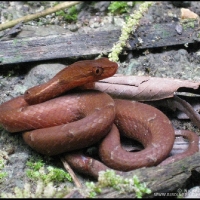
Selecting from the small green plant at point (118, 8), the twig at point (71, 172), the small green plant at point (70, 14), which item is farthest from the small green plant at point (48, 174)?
the small green plant at point (118, 8)

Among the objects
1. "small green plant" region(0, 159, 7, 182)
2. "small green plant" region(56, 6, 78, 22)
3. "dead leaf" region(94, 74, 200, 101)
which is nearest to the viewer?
"small green plant" region(0, 159, 7, 182)

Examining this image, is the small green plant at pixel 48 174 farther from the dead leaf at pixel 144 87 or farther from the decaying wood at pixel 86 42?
the decaying wood at pixel 86 42

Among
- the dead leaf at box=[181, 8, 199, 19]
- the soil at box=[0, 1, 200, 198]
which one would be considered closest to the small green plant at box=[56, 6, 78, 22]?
the soil at box=[0, 1, 200, 198]

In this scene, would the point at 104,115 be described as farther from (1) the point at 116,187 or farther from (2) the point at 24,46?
(2) the point at 24,46

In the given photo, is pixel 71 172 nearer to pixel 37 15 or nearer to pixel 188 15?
pixel 37 15

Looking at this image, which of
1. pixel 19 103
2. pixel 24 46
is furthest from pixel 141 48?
pixel 19 103

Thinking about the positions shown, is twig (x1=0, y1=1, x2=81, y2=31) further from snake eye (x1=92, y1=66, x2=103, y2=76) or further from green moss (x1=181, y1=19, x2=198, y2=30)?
snake eye (x1=92, y1=66, x2=103, y2=76)

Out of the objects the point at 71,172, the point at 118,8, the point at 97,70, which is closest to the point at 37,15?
the point at 118,8
